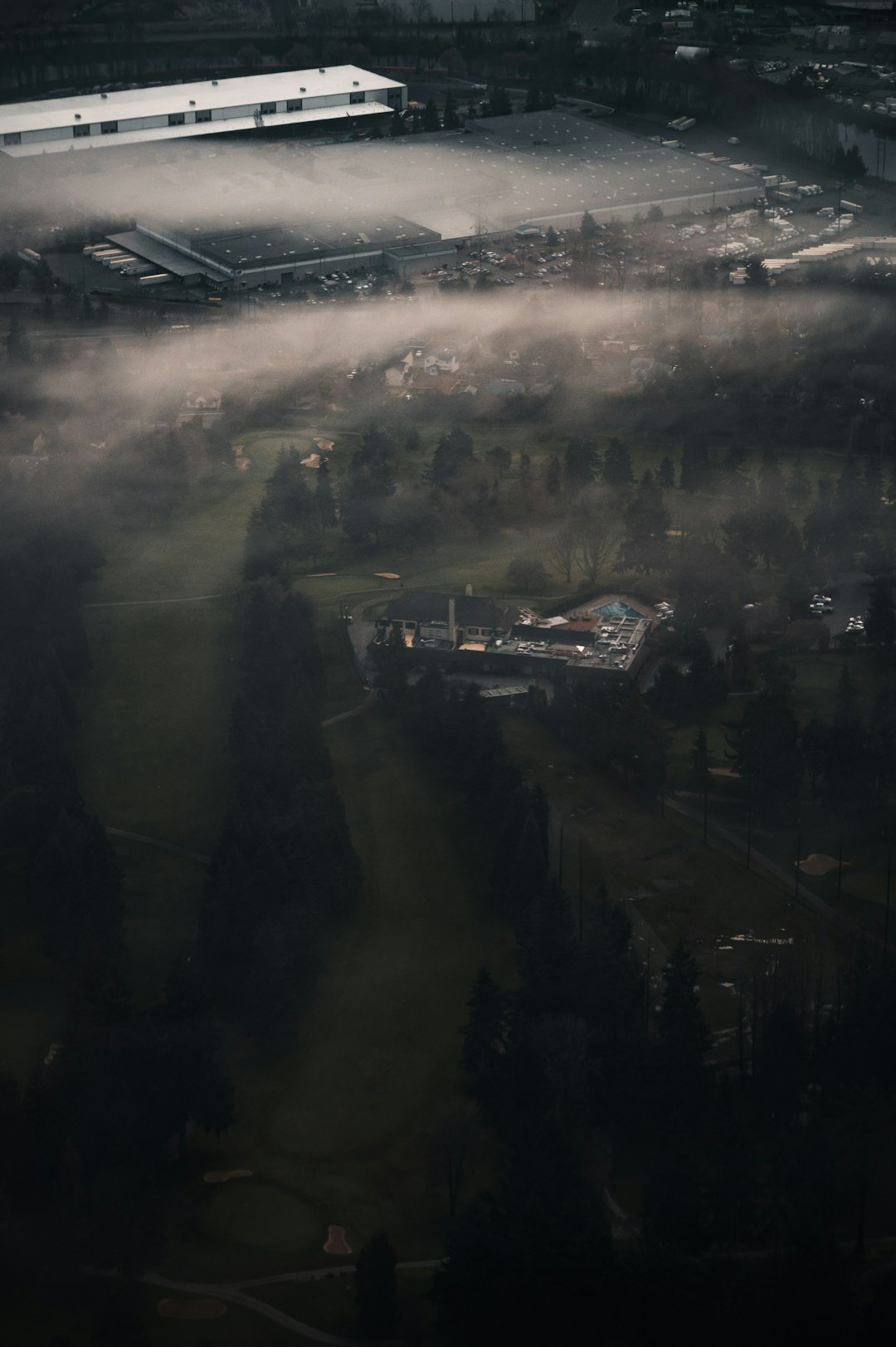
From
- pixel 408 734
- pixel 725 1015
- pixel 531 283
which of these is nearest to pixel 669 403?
pixel 531 283

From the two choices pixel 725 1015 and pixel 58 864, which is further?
pixel 58 864

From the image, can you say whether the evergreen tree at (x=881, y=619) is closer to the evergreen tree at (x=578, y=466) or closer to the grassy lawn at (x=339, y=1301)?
the evergreen tree at (x=578, y=466)

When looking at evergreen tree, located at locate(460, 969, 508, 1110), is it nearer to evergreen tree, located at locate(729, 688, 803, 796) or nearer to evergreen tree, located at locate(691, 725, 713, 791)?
evergreen tree, located at locate(691, 725, 713, 791)

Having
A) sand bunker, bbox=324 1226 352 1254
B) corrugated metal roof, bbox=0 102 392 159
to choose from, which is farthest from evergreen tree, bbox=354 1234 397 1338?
corrugated metal roof, bbox=0 102 392 159

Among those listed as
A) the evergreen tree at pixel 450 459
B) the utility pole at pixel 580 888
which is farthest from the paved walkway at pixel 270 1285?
the evergreen tree at pixel 450 459

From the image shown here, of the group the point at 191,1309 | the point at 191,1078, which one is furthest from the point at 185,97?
the point at 191,1309

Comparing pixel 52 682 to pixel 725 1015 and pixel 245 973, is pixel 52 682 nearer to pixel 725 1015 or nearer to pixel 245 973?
pixel 245 973
